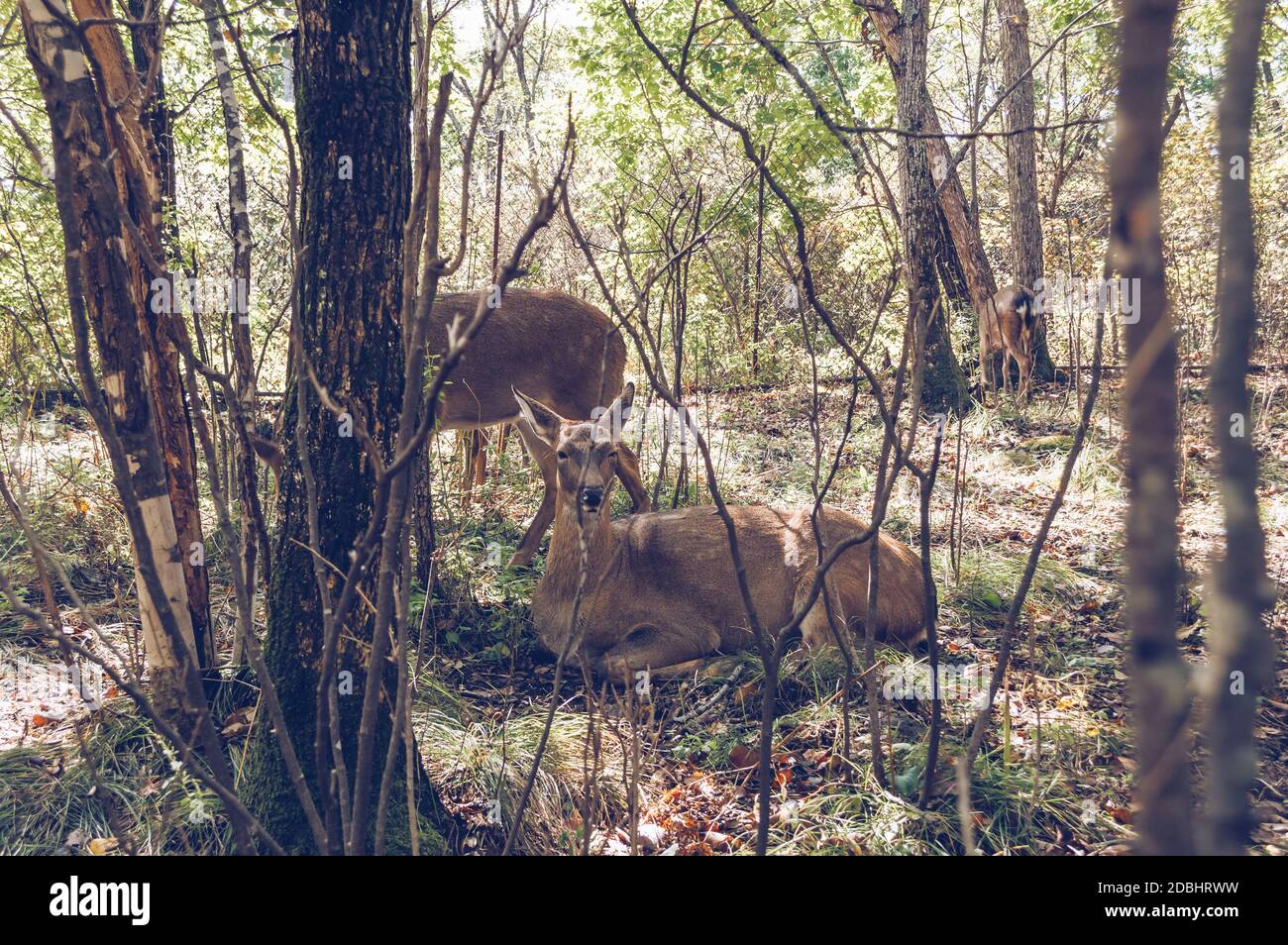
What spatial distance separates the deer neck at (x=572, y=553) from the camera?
5.51 metres

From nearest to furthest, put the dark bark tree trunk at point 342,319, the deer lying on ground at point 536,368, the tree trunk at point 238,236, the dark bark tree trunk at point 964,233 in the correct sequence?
the tree trunk at point 238,236
the dark bark tree trunk at point 342,319
the deer lying on ground at point 536,368
the dark bark tree trunk at point 964,233

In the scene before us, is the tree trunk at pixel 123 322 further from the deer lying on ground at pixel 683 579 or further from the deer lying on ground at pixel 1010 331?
the deer lying on ground at pixel 1010 331

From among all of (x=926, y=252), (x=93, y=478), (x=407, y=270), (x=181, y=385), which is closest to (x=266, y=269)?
(x=93, y=478)

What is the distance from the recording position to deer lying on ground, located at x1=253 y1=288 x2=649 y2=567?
7.04 meters

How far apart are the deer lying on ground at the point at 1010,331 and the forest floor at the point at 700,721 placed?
3.89 m

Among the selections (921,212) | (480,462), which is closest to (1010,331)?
(921,212)

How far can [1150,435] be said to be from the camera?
24.5 inches

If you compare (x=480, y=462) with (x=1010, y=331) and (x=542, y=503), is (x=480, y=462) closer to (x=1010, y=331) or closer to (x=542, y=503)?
(x=542, y=503)

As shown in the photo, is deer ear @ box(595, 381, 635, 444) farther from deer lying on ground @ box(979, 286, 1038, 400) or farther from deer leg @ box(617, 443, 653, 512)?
deer lying on ground @ box(979, 286, 1038, 400)

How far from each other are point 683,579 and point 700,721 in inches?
46.6

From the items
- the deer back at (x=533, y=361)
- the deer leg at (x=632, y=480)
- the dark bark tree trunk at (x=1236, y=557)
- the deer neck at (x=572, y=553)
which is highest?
the deer back at (x=533, y=361)

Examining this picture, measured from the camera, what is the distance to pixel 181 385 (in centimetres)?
457

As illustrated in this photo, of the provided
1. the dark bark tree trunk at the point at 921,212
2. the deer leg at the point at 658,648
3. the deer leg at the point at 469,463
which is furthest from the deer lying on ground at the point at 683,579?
the dark bark tree trunk at the point at 921,212
